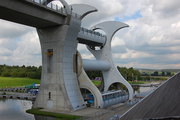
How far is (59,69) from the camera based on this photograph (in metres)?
25.9

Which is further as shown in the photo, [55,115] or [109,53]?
[109,53]

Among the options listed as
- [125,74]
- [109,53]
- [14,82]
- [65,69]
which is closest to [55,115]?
[65,69]

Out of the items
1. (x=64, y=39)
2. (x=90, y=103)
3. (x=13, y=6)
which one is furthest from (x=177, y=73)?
(x=90, y=103)

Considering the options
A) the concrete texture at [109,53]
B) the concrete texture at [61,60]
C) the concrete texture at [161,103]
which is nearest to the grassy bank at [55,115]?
the concrete texture at [61,60]

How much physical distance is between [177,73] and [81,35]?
76.5 ft

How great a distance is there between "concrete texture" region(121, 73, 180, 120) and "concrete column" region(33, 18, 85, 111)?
51.3 feet

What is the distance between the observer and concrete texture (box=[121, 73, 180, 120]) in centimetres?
959

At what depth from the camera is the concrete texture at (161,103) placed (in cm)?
959

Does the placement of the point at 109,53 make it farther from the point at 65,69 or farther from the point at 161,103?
the point at 161,103

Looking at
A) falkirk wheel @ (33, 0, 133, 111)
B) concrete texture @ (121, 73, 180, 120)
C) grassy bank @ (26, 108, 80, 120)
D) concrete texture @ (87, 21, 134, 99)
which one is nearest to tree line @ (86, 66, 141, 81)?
concrete texture @ (87, 21, 134, 99)

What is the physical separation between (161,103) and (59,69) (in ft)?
57.7

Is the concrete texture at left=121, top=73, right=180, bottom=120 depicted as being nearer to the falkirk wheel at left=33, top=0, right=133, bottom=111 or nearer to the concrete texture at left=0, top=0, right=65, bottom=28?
the concrete texture at left=0, top=0, right=65, bottom=28

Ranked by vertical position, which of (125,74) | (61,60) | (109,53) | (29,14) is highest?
(29,14)

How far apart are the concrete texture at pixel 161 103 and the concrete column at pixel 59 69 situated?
15624 mm
